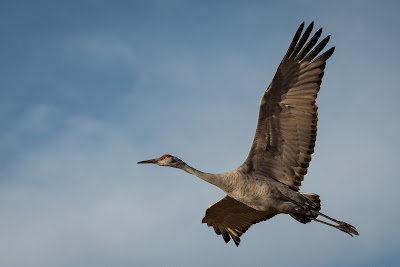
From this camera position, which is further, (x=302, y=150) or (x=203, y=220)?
(x=203, y=220)

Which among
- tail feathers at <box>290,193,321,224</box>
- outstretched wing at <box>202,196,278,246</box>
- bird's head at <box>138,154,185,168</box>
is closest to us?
tail feathers at <box>290,193,321,224</box>

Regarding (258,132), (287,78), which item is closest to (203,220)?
(258,132)

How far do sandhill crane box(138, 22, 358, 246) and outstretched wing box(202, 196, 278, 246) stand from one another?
1.67 metres

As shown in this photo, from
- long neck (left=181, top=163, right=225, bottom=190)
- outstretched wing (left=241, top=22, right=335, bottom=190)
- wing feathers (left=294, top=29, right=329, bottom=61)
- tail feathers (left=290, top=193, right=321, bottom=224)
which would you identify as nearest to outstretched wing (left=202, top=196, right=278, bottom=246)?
tail feathers (left=290, top=193, right=321, bottom=224)

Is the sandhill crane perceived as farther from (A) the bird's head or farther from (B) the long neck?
(A) the bird's head

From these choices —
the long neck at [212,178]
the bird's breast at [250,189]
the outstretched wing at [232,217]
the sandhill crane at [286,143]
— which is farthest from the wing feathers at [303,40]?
the outstretched wing at [232,217]

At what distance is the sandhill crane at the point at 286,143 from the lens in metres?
13.1

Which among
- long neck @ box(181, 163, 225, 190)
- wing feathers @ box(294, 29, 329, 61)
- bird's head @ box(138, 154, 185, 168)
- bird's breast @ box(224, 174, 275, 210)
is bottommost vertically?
bird's breast @ box(224, 174, 275, 210)

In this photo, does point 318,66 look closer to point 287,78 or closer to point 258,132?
point 287,78

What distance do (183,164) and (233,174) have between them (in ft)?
4.30

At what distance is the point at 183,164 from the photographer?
13.9m

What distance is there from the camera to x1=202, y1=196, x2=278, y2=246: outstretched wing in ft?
49.4

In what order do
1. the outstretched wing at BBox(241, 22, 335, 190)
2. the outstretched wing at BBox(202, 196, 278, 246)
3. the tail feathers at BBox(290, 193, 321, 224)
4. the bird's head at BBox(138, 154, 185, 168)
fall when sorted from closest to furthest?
the outstretched wing at BBox(241, 22, 335, 190), the tail feathers at BBox(290, 193, 321, 224), the bird's head at BBox(138, 154, 185, 168), the outstretched wing at BBox(202, 196, 278, 246)

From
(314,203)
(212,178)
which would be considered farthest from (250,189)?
(314,203)
